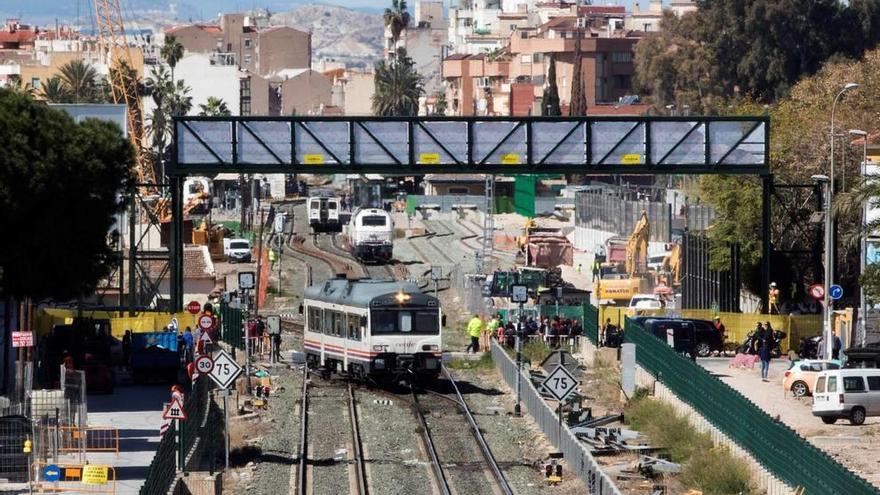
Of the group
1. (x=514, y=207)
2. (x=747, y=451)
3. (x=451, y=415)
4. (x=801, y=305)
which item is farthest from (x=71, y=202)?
(x=514, y=207)

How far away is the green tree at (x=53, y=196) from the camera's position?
4294 cm

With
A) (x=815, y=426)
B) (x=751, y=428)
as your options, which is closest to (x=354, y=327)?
(x=815, y=426)

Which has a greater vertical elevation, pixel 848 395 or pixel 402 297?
pixel 402 297

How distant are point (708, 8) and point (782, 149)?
7440 cm

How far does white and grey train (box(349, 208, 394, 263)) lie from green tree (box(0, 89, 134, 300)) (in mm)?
45545

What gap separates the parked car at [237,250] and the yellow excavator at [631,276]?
20.6m

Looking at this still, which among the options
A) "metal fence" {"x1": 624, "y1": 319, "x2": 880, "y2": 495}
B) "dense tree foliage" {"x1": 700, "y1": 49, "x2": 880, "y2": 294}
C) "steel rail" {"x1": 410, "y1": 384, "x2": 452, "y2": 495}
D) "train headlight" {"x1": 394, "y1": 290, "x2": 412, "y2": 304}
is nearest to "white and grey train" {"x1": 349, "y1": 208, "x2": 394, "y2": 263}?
"dense tree foliage" {"x1": 700, "y1": 49, "x2": 880, "y2": 294}

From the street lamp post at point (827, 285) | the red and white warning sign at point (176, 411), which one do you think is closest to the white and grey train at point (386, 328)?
the street lamp post at point (827, 285)

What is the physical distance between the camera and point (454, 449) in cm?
3931

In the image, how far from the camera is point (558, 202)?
139125 mm

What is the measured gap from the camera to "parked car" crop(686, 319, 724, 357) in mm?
54000

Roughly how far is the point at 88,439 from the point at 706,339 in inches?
875

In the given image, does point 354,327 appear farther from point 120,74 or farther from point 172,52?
point 172,52

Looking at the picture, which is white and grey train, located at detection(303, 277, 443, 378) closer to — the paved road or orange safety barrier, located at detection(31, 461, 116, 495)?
the paved road
